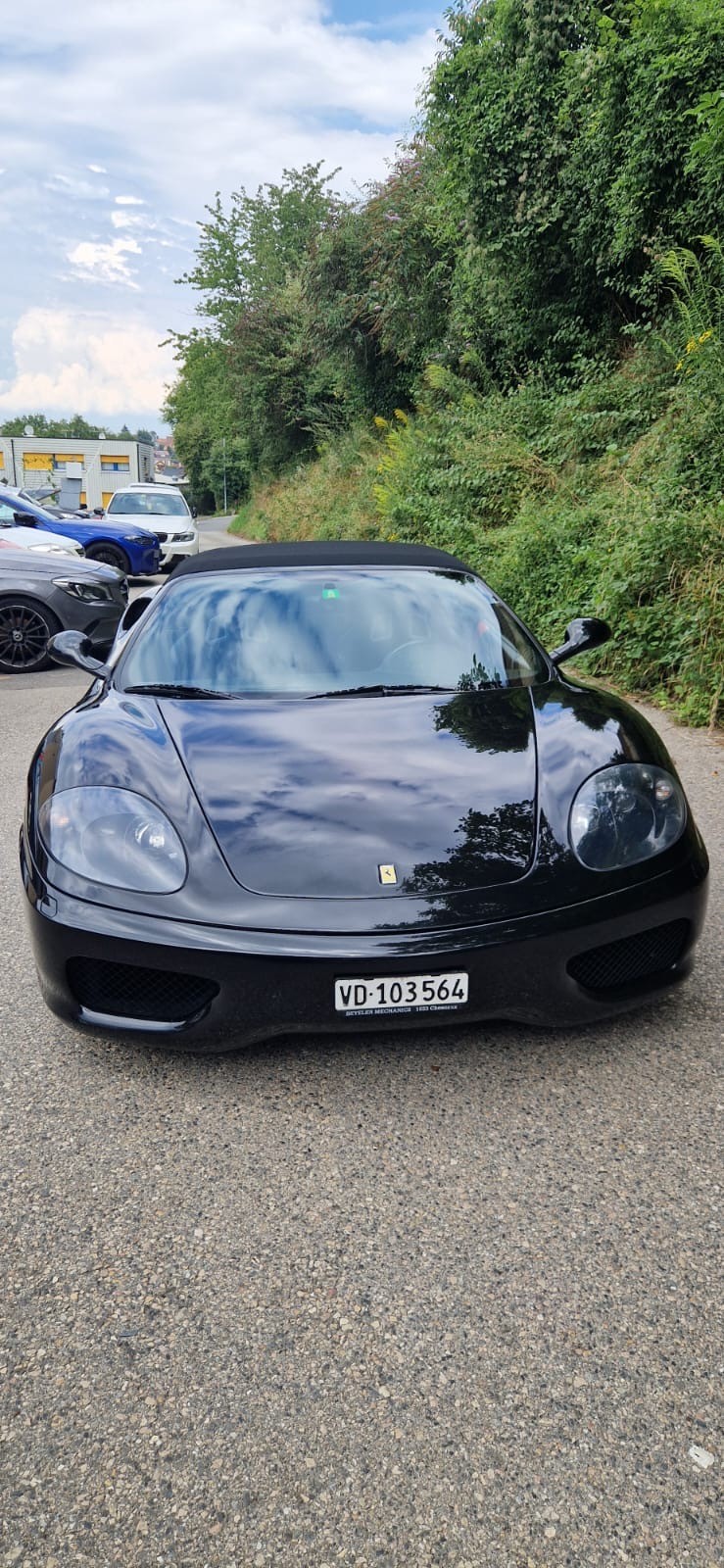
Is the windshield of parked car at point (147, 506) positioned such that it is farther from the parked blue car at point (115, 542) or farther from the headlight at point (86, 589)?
the headlight at point (86, 589)

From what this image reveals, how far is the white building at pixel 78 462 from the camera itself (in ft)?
221

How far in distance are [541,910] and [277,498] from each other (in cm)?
2876

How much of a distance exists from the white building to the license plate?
225 ft

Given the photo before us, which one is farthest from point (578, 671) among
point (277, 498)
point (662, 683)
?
point (277, 498)

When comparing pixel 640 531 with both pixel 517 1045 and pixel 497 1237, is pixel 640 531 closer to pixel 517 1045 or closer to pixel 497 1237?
pixel 517 1045

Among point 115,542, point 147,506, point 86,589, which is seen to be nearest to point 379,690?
point 86,589

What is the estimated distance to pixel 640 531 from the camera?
24.0 feet

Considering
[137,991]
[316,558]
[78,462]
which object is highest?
[316,558]

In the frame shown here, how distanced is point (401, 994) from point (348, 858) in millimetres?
340

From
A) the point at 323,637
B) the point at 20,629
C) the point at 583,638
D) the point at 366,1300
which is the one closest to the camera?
the point at 366,1300

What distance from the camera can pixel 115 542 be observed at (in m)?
15.6

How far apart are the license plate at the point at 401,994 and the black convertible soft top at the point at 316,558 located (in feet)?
6.89

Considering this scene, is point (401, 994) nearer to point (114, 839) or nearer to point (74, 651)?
point (114, 839)

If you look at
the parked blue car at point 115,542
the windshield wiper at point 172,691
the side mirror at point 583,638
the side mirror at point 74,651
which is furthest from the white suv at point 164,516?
the windshield wiper at point 172,691
